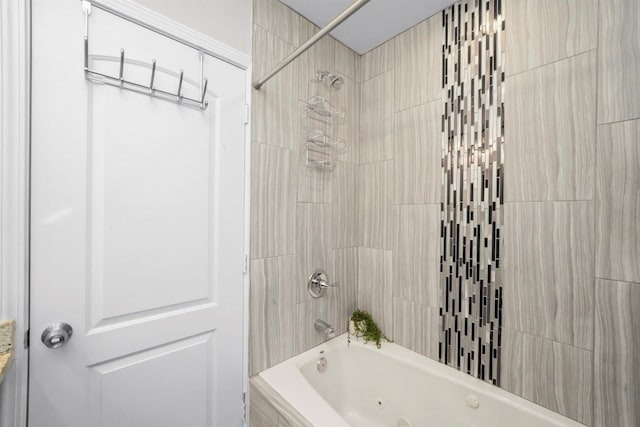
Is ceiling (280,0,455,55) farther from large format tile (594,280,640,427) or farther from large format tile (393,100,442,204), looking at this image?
large format tile (594,280,640,427)

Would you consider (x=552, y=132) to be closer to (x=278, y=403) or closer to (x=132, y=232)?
(x=278, y=403)

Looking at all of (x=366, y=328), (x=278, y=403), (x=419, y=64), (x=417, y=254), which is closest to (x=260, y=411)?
(x=278, y=403)

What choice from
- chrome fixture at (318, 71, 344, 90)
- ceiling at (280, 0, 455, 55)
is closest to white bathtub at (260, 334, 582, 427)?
chrome fixture at (318, 71, 344, 90)

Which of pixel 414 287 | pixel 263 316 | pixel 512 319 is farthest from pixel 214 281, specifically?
pixel 512 319

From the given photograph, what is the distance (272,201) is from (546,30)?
1551mm

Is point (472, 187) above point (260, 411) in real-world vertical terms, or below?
above

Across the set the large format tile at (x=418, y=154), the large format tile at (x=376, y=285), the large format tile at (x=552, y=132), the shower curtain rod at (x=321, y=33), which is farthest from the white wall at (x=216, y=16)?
the large format tile at (x=376, y=285)

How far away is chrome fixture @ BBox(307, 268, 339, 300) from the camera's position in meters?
1.67

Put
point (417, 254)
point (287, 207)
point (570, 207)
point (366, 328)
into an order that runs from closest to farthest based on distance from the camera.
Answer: point (570, 207) → point (287, 207) → point (417, 254) → point (366, 328)

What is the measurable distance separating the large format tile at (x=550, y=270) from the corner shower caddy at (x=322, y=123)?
3.42ft

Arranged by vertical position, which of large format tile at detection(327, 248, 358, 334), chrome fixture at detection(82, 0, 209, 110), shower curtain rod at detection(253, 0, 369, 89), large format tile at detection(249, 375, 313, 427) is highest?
shower curtain rod at detection(253, 0, 369, 89)

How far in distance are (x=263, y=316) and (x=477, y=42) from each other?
1.90 m

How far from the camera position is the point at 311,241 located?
1.69 metres

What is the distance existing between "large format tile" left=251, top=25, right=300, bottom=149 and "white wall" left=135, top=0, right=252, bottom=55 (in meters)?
0.07
